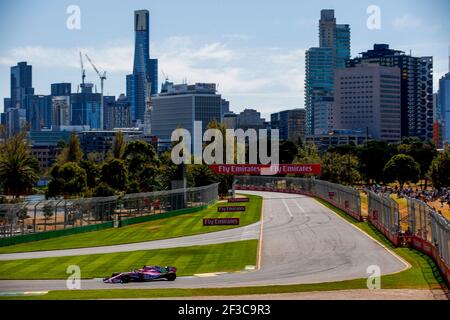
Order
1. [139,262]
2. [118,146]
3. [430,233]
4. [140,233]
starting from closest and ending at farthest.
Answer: [430,233] < [139,262] < [140,233] < [118,146]

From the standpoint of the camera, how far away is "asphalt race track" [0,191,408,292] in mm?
44625

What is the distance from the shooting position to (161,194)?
330 ft

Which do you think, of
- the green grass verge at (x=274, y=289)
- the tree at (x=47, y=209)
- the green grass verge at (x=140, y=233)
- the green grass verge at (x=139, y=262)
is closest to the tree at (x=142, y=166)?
the green grass verge at (x=140, y=233)

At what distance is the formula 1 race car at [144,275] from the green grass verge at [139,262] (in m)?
3.60

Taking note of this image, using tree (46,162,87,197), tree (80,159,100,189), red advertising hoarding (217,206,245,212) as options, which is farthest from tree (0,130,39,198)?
red advertising hoarding (217,206,245,212)

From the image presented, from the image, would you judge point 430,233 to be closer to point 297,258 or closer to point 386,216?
point 297,258

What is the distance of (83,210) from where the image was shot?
83.6 m

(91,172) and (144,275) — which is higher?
(91,172)

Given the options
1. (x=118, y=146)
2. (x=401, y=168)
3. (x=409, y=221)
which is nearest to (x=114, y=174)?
(x=118, y=146)

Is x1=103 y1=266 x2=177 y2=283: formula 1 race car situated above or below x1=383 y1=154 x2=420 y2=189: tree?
below

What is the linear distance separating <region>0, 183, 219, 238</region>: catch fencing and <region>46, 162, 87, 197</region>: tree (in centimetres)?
2043

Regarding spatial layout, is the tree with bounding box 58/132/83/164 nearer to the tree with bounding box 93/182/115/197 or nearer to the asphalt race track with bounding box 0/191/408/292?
the tree with bounding box 93/182/115/197

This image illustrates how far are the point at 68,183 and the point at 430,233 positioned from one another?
75290mm

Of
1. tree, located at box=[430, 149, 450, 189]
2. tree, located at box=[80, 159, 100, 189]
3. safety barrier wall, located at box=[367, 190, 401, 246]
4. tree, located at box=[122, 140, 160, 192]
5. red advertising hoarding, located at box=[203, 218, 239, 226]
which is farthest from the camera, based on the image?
tree, located at box=[80, 159, 100, 189]
